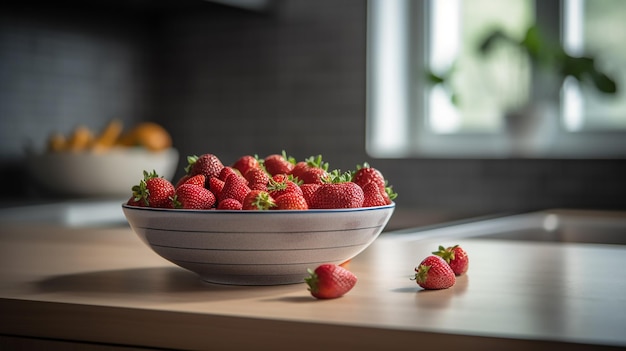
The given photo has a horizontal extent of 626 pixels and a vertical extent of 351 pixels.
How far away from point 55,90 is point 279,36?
843mm

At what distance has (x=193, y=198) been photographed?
2.92ft

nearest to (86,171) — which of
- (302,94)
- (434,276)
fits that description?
(302,94)

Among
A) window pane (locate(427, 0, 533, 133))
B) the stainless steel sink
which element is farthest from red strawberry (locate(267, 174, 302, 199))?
window pane (locate(427, 0, 533, 133))

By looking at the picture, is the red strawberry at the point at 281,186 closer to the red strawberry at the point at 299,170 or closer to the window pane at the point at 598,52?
the red strawberry at the point at 299,170

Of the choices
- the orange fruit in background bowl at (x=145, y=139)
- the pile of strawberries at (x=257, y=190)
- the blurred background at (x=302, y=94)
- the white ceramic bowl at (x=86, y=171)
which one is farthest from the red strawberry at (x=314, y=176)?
the orange fruit in background bowl at (x=145, y=139)

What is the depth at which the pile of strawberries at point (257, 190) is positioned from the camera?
873 millimetres

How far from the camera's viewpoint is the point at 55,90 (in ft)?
9.27

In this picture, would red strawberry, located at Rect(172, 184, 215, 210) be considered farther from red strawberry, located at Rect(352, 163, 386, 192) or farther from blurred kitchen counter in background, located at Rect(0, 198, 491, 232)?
blurred kitchen counter in background, located at Rect(0, 198, 491, 232)

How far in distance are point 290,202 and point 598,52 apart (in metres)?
2.24

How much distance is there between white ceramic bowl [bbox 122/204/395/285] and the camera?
856 millimetres

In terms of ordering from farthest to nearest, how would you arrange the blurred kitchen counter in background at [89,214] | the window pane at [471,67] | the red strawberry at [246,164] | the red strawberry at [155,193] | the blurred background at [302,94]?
the window pane at [471,67] → the blurred background at [302,94] → the blurred kitchen counter in background at [89,214] → the red strawberry at [246,164] → the red strawberry at [155,193]

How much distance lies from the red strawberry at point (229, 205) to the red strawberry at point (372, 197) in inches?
6.3

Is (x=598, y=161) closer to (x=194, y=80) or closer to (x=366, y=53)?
(x=366, y=53)

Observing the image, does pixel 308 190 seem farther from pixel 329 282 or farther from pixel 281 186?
pixel 329 282
